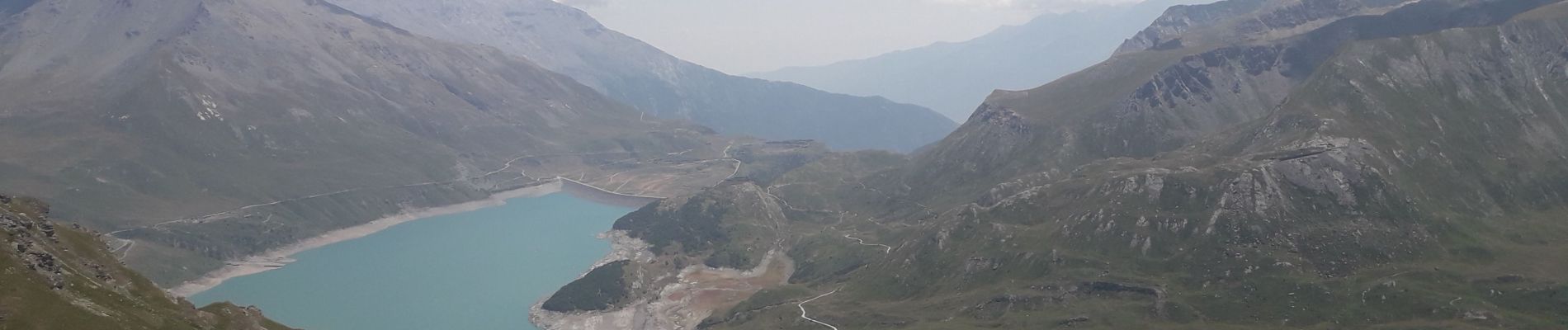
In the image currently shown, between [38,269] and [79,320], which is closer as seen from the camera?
[79,320]

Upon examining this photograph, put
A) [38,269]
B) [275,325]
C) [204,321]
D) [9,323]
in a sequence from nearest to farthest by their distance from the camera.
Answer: [9,323] → [38,269] → [204,321] → [275,325]

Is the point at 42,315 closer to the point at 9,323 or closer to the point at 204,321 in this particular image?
the point at 9,323

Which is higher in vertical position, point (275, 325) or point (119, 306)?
point (119, 306)

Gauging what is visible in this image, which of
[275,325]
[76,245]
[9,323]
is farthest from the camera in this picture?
[275,325]

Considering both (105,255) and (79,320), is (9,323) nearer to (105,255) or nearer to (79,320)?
(79,320)

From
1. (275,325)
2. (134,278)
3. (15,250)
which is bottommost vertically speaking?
(275,325)

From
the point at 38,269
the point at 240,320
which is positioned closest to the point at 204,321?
the point at 240,320
